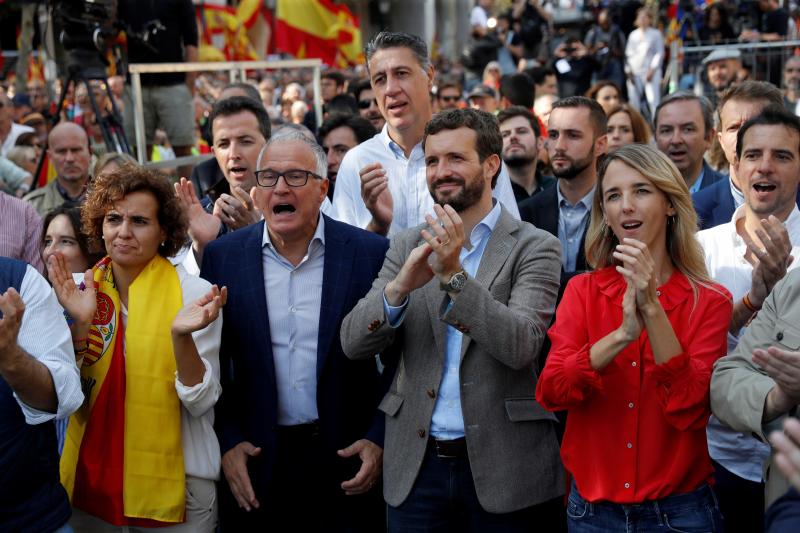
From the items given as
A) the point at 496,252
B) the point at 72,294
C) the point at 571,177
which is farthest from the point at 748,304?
the point at 72,294

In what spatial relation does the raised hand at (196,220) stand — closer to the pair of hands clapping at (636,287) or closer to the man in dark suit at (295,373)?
the man in dark suit at (295,373)

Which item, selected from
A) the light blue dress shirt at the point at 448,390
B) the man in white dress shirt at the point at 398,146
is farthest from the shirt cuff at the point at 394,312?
the man in white dress shirt at the point at 398,146

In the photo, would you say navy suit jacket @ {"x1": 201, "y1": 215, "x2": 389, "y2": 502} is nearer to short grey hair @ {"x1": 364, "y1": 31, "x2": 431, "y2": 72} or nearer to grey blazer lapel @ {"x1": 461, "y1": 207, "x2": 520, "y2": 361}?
grey blazer lapel @ {"x1": 461, "y1": 207, "x2": 520, "y2": 361}

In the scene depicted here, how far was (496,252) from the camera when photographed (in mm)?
3701

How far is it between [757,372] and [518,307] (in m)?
0.86

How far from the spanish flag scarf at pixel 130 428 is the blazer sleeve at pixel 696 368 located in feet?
6.12

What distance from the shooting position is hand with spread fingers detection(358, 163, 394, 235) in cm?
438

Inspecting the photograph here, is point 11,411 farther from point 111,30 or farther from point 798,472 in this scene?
point 111,30

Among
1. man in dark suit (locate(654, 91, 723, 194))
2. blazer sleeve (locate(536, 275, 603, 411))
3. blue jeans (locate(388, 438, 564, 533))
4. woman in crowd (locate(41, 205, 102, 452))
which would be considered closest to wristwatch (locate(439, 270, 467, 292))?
blazer sleeve (locate(536, 275, 603, 411))

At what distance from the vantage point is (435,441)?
3623 millimetres

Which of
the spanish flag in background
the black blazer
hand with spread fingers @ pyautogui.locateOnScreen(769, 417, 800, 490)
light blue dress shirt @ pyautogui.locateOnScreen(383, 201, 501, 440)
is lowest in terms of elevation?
light blue dress shirt @ pyautogui.locateOnScreen(383, 201, 501, 440)

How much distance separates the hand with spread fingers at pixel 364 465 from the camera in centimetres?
387

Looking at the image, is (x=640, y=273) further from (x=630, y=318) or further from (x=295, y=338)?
(x=295, y=338)

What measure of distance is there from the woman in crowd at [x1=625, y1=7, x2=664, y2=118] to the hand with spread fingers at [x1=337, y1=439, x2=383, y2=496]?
36.5 ft
